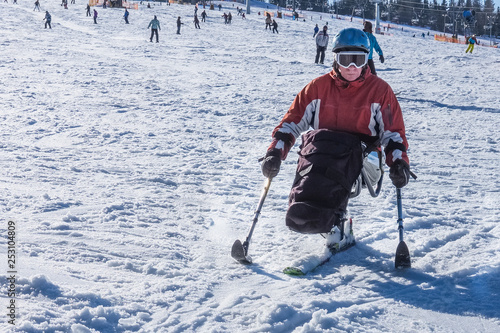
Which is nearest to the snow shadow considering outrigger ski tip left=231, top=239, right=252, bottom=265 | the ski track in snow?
the ski track in snow

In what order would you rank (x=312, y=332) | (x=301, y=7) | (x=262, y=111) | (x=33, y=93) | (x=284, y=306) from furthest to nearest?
(x=301, y=7), (x=33, y=93), (x=262, y=111), (x=284, y=306), (x=312, y=332)

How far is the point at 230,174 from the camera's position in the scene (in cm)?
591

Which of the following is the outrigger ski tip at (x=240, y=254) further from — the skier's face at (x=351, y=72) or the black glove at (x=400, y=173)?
the skier's face at (x=351, y=72)

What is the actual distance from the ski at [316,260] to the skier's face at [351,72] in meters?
1.06

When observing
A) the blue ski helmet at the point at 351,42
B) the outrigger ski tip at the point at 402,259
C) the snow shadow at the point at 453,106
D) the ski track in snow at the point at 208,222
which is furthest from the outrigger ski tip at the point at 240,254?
the snow shadow at the point at 453,106

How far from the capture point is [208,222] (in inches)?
170

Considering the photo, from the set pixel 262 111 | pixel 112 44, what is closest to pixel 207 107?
pixel 262 111

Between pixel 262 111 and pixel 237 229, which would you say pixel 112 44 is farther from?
pixel 237 229

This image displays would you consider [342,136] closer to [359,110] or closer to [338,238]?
[359,110]

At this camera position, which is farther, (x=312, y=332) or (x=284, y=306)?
(x=284, y=306)

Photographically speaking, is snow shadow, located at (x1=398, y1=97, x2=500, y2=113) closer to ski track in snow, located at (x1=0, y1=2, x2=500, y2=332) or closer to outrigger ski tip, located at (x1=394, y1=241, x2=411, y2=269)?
ski track in snow, located at (x1=0, y1=2, x2=500, y2=332)

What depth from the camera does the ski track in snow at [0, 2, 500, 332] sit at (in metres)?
2.68

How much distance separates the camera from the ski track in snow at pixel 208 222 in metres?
2.68

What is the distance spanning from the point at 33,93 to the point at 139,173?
6385 mm
